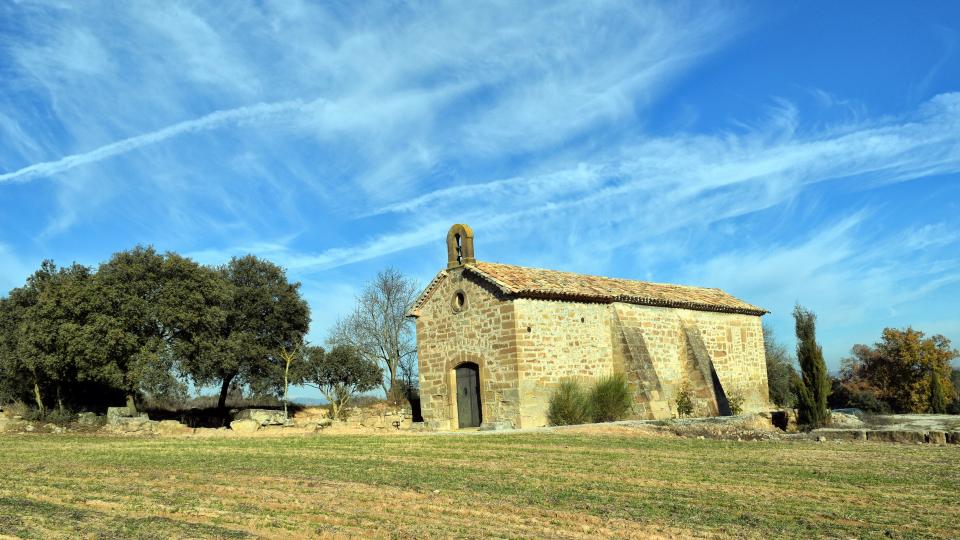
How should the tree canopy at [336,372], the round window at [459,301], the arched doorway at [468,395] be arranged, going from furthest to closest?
the tree canopy at [336,372] < the round window at [459,301] < the arched doorway at [468,395]

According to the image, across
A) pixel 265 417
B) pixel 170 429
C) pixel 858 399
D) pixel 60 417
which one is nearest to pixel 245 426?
pixel 265 417

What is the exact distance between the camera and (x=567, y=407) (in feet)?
71.8

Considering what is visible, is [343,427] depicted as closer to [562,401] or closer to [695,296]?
[562,401]

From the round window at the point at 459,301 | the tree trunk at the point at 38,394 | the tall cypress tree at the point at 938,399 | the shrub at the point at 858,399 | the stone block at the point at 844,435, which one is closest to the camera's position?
the stone block at the point at 844,435

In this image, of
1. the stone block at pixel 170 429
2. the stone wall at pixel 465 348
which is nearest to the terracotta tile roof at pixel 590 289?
the stone wall at pixel 465 348

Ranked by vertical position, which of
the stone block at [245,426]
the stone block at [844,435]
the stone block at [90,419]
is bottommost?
the stone block at [844,435]

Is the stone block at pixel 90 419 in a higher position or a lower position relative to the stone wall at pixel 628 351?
lower

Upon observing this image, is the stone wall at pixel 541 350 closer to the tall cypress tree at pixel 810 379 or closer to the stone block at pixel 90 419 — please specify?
the tall cypress tree at pixel 810 379

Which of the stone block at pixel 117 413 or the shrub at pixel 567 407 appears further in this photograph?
the stone block at pixel 117 413

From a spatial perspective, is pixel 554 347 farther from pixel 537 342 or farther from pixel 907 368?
pixel 907 368

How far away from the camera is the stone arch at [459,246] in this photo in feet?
79.8

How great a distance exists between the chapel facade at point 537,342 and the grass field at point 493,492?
28.1 ft

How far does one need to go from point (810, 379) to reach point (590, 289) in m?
7.42

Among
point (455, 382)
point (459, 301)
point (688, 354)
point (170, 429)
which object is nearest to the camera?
point (459, 301)
